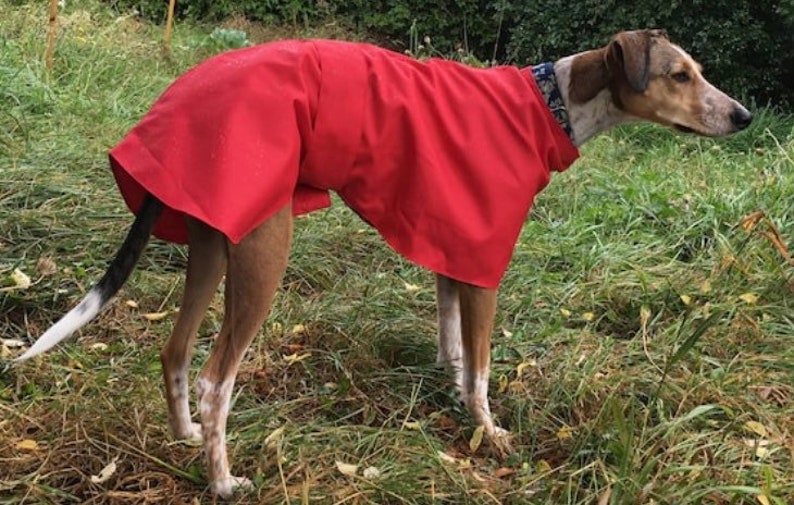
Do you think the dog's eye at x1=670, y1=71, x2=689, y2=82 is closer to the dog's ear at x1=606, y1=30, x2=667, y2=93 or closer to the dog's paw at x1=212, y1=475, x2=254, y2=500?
the dog's ear at x1=606, y1=30, x2=667, y2=93

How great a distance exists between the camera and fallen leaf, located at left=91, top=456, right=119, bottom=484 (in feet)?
8.59

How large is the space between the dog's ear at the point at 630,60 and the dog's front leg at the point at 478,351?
93cm

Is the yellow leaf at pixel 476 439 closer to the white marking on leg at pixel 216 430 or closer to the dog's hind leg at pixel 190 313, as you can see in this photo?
the white marking on leg at pixel 216 430

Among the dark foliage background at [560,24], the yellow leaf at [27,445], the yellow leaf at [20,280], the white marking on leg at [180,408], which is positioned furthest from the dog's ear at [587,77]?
the dark foliage background at [560,24]

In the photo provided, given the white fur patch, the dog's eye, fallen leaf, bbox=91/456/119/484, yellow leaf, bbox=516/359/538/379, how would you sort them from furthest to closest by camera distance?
1. yellow leaf, bbox=516/359/538/379
2. the dog's eye
3. fallen leaf, bbox=91/456/119/484
4. the white fur patch

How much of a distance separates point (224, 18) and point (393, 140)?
9.56 meters

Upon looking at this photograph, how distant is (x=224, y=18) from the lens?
11.7 m

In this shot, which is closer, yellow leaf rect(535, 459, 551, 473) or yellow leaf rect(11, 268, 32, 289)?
yellow leaf rect(535, 459, 551, 473)

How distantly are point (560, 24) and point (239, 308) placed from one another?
28.8ft

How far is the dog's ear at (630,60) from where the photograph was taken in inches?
126

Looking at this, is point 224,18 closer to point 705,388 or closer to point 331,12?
point 331,12

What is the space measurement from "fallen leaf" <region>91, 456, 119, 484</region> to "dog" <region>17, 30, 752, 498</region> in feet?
0.75

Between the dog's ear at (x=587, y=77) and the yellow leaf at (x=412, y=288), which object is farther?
the yellow leaf at (x=412, y=288)

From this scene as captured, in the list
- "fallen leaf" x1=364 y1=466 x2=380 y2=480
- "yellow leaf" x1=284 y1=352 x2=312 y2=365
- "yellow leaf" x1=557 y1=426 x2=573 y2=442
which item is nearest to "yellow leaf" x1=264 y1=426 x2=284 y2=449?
"fallen leaf" x1=364 y1=466 x2=380 y2=480
